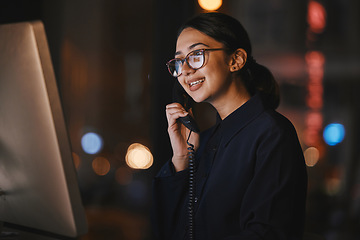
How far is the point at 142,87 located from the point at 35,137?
3709 mm

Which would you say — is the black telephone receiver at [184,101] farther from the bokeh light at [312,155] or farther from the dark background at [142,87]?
the bokeh light at [312,155]

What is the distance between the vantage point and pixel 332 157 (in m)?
5.70

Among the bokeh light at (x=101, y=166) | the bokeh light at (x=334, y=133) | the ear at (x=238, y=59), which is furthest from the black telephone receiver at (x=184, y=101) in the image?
the bokeh light at (x=334, y=133)

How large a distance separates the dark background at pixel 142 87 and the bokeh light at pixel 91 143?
0.24 ft

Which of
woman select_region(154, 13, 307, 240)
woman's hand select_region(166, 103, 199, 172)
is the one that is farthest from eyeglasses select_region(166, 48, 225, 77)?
woman's hand select_region(166, 103, 199, 172)

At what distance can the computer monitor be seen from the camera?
735 millimetres

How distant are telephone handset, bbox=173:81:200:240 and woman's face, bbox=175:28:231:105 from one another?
0.07 metres

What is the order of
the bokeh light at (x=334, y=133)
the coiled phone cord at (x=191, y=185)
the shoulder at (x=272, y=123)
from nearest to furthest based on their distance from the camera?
the shoulder at (x=272, y=123)
the coiled phone cord at (x=191, y=185)
the bokeh light at (x=334, y=133)

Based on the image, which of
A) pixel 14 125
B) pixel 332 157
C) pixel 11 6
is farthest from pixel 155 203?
pixel 332 157

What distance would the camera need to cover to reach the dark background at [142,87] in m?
4.08

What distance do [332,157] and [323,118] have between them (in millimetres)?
732

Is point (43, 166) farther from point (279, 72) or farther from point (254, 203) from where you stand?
point (279, 72)

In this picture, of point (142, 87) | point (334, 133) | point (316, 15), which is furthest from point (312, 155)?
point (142, 87)

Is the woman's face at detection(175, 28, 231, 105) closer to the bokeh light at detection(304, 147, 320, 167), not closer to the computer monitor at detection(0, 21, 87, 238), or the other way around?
the computer monitor at detection(0, 21, 87, 238)
